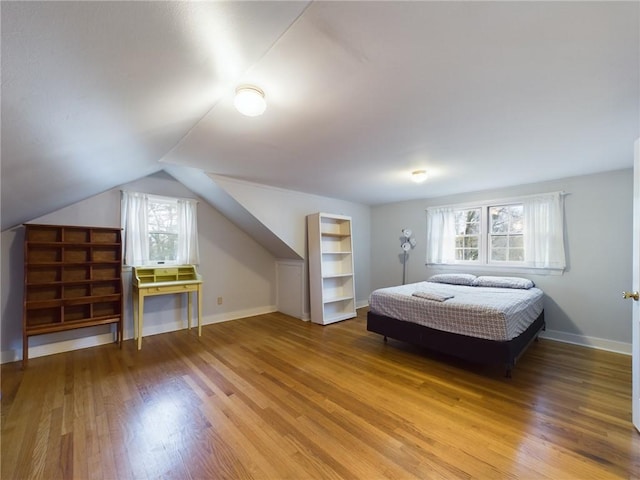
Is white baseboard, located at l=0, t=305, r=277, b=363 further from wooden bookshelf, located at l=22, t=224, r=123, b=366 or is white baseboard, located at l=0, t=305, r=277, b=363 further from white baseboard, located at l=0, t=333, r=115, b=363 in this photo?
wooden bookshelf, located at l=22, t=224, r=123, b=366

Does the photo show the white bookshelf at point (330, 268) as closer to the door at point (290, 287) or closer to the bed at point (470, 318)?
the door at point (290, 287)

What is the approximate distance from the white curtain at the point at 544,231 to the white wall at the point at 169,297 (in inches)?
159

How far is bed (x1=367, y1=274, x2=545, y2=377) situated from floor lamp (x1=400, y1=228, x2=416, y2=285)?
1450mm

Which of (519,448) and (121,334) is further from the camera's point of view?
(121,334)

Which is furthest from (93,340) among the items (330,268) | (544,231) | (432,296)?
(544,231)

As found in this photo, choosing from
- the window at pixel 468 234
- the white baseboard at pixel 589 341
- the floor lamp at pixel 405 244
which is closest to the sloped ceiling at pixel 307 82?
the window at pixel 468 234

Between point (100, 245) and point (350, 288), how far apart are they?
3586mm

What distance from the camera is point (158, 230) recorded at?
12.4 feet

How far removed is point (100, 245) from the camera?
315cm

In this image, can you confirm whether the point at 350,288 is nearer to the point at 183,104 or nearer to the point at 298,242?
the point at 298,242

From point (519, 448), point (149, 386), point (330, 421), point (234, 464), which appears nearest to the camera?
point (234, 464)

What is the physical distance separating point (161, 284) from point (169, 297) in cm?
59

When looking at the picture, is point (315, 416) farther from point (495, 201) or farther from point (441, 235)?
point (495, 201)

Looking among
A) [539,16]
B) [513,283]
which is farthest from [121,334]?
[513,283]
